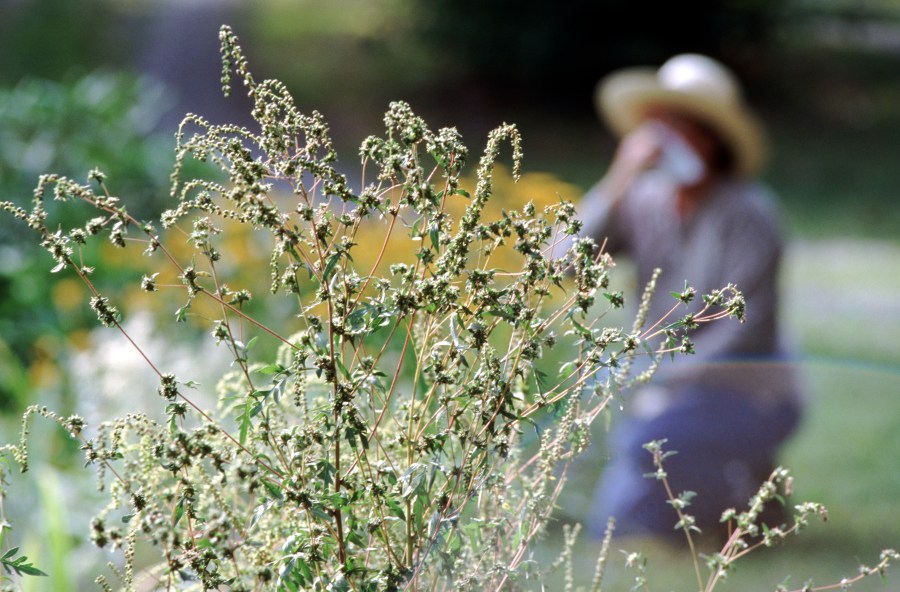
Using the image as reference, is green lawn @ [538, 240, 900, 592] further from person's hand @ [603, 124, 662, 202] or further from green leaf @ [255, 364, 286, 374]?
person's hand @ [603, 124, 662, 202]

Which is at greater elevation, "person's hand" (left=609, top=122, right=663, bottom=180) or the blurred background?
the blurred background

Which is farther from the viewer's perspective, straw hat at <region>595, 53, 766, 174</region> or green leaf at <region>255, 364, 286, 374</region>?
straw hat at <region>595, 53, 766, 174</region>

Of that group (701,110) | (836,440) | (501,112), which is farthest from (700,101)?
(501,112)

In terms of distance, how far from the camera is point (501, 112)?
40.7ft

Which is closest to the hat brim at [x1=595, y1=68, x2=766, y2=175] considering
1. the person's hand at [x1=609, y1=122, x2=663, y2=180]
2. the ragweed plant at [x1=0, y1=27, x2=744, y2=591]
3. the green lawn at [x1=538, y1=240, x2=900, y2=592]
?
the person's hand at [x1=609, y1=122, x2=663, y2=180]

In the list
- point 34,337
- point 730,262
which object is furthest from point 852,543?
point 34,337

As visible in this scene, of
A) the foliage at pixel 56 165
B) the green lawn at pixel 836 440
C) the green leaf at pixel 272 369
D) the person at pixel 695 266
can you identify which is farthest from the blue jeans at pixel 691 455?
the green leaf at pixel 272 369

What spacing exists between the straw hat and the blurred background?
0.57 m

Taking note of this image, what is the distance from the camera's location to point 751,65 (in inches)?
520

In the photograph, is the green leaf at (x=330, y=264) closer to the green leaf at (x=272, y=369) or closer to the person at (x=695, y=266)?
the green leaf at (x=272, y=369)

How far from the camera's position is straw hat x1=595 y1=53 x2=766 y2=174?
4.16 m

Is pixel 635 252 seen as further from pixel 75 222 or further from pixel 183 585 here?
pixel 183 585

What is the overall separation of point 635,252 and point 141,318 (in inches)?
71.4

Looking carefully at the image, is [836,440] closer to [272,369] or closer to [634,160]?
[634,160]
